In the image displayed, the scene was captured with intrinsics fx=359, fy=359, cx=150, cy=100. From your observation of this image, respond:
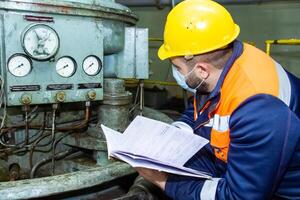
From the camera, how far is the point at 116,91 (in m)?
1.60

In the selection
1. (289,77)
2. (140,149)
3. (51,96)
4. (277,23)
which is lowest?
(140,149)

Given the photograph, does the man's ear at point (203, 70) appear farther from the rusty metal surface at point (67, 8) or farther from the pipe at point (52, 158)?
the pipe at point (52, 158)

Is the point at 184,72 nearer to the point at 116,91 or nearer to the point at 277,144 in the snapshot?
the point at 277,144

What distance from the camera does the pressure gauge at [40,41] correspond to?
134 cm

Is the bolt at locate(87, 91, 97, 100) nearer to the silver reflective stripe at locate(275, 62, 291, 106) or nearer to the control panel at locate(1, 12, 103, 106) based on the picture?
the control panel at locate(1, 12, 103, 106)

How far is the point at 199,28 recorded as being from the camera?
1.04m

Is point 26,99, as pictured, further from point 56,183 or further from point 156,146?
point 156,146

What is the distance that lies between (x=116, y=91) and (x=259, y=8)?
266cm

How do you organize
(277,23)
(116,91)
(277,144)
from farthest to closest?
(277,23), (116,91), (277,144)

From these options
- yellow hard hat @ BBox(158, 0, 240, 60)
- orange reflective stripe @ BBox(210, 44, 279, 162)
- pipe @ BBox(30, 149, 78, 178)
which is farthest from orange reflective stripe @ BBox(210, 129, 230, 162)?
pipe @ BBox(30, 149, 78, 178)

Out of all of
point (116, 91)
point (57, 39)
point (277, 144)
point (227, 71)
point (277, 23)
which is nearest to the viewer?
point (277, 144)

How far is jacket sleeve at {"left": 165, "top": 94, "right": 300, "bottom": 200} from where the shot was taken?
2.94ft

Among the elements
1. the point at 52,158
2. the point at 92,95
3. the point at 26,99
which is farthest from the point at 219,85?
the point at 52,158

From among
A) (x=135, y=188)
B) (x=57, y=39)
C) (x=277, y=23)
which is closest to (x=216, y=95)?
(x=135, y=188)
